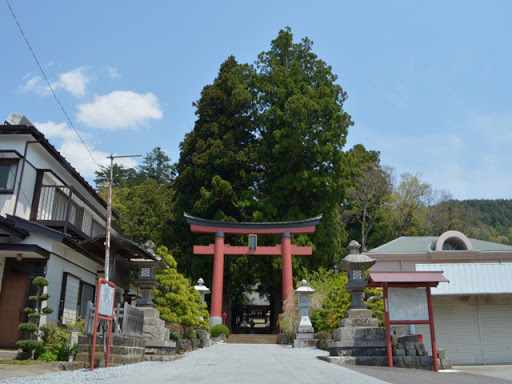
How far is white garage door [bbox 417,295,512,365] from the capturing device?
627 inches

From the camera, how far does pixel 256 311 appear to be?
4450cm

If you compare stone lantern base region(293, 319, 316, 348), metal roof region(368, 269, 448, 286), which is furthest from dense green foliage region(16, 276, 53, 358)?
stone lantern base region(293, 319, 316, 348)

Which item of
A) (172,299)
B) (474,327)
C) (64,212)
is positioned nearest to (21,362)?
(172,299)

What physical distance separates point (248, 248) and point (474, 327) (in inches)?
485

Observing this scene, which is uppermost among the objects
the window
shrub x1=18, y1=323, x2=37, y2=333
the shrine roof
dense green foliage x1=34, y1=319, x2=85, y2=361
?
the shrine roof

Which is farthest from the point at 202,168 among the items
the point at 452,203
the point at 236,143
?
the point at 452,203

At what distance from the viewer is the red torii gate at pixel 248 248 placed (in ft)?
78.3

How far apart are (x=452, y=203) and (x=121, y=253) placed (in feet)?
116

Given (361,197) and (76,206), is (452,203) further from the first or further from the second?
(76,206)

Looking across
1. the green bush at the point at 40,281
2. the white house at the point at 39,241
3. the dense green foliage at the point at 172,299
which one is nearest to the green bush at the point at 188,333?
the dense green foliage at the point at 172,299

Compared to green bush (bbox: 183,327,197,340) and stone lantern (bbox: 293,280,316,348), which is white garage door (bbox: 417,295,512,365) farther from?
green bush (bbox: 183,327,197,340)

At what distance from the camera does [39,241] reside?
1141 cm

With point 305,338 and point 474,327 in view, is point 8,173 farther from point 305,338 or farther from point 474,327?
point 474,327

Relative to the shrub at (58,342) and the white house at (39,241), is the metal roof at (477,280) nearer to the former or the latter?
the white house at (39,241)
